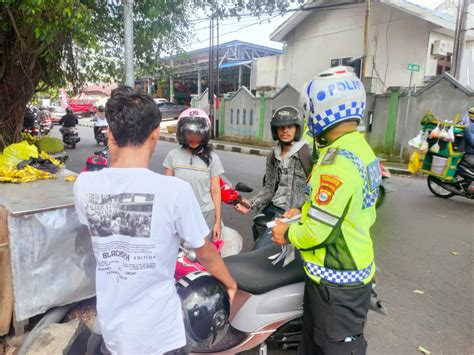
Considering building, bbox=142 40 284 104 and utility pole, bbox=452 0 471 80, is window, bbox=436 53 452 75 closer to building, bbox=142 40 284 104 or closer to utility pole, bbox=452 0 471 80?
utility pole, bbox=452 0 471 80

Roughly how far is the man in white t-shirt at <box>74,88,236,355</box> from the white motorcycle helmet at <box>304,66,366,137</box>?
65cm

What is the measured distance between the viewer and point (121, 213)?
1.32 meters

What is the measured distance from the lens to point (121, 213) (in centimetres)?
132

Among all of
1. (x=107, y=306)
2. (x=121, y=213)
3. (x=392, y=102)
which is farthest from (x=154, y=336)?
(x=392, y=102)

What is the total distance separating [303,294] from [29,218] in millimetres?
1582

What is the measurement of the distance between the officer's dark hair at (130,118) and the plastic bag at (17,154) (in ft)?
8.29

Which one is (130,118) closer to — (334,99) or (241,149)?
(334,99)

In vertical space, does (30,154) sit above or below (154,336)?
above

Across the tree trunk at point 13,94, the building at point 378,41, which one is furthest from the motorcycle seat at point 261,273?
the building at point 378,41

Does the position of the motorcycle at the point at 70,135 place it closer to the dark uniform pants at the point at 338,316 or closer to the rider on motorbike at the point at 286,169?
the rider on motorbike at the point at 286,169

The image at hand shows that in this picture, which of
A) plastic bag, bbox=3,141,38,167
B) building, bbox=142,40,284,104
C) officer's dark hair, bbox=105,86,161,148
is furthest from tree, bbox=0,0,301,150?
building, bbox=142,40,284,104

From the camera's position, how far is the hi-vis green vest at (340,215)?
1.50 m

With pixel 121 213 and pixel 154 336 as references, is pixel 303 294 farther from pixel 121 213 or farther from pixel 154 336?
pixel 121 213

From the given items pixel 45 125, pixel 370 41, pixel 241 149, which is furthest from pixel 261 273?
pixel 45 125
